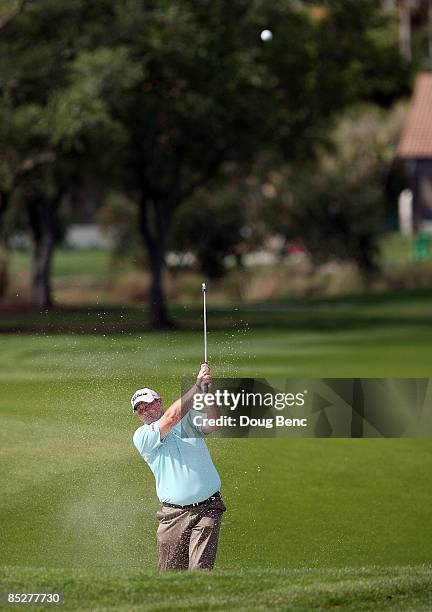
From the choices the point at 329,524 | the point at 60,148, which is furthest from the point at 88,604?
the point at 60,148

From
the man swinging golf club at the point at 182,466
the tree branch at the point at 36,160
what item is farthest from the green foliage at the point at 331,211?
→ the man swinging golf club at the point at 182,466

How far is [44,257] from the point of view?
42.4 m

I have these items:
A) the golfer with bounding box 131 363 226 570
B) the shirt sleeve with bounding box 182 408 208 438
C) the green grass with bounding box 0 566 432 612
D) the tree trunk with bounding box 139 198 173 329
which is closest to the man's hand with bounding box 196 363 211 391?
the golfer with bounding box 131 363 226 570

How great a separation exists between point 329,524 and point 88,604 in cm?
523

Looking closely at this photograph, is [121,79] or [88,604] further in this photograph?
[121,79]

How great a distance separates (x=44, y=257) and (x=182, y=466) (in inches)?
1287

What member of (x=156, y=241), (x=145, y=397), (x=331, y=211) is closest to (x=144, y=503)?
(x=145, y=397)

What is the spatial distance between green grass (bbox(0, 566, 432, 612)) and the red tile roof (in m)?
48.4

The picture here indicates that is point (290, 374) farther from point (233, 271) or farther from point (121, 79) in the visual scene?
point (233, 271)

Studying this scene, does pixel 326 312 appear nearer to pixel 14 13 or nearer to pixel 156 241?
pixel 156 241

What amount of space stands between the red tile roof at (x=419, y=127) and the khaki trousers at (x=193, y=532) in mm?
48108

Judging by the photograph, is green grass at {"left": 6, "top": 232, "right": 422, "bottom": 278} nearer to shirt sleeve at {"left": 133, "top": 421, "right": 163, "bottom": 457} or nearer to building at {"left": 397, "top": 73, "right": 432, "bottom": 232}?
building at {"left": 397, "top": 73, "right": 432, "bottom": 232}

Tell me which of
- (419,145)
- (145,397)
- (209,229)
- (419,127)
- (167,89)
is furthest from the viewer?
(419,127)

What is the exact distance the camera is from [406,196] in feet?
234
